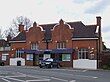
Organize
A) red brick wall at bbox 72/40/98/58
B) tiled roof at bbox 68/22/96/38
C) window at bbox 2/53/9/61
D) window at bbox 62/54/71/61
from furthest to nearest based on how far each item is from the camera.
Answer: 1. window at bbox 2/53/9/61
2. window at bbox 62/54/71/61
3. tiled roof at bbox 68/22/96/38
4. red brick wall at bbox 72/40/98/58

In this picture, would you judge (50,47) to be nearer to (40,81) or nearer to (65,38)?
(65,38)

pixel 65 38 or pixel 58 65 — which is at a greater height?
pixel 65 38

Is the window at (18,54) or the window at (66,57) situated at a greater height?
the window at (18,54)

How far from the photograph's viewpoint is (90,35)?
200 ft

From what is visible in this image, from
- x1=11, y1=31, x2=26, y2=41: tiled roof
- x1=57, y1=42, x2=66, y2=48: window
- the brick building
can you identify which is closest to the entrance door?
the brick building

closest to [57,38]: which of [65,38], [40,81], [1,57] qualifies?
[65,38]

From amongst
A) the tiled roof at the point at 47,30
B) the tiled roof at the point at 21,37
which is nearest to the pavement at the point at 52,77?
the tiled roof at the point at 47,30

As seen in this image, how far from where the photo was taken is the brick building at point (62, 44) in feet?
199

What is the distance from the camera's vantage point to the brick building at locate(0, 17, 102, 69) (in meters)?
60.7

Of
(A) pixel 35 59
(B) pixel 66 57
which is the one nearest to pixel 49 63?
(B) pixel 66 57

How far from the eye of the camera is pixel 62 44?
2554 inches

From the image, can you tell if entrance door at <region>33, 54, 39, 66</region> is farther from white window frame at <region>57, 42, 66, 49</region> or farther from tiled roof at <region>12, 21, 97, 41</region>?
white window frame at <region>57, 42, 66, 49</region>

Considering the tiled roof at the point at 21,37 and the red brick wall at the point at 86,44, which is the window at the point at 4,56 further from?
the red brick wall at the point at 86,44

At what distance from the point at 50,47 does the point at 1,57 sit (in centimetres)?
1499
